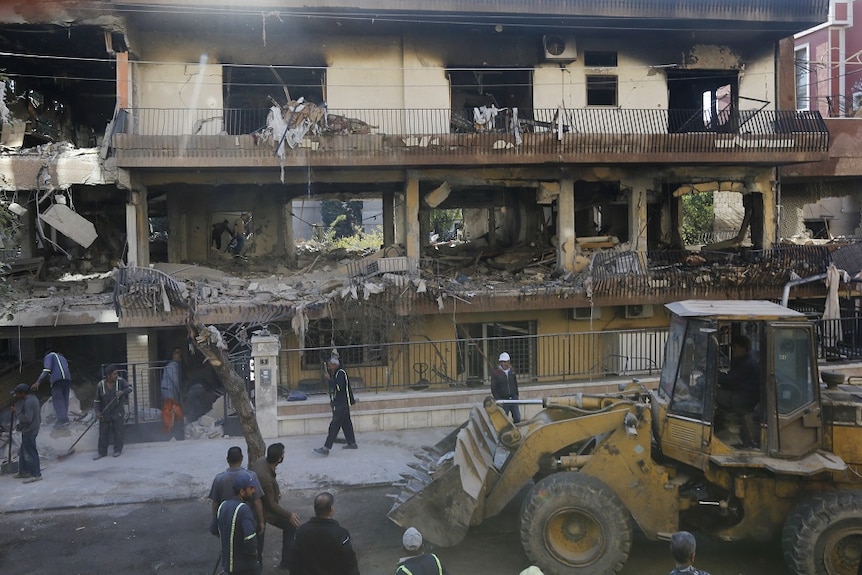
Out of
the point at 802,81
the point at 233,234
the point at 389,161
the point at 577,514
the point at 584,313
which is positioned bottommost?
the point at 577,514

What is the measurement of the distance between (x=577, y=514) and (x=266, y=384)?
7390mm

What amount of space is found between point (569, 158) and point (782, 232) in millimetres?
10484

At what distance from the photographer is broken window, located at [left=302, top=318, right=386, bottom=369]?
16.5 meters

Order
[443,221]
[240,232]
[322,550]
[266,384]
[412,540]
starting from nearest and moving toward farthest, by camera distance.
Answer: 1. [412,540]
2. [322,550]
3. [266,384]
4. [240,232]
5. [443,221]

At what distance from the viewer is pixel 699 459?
7098 millimetres

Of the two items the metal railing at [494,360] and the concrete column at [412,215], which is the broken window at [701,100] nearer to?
the metal railing at [494,360]

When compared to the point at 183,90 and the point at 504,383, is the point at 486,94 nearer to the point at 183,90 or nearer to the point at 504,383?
the point at 183,90

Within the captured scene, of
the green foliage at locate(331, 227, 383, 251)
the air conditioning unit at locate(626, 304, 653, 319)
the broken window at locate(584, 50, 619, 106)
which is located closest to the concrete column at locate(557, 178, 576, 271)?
the air conditioning unit at locate(626, 304, 653, 319)

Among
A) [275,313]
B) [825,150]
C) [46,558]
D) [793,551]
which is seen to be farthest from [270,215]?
[793,551]

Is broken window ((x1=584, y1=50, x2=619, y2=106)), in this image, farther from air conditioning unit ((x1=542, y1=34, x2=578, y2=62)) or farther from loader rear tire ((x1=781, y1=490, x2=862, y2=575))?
loader rear tire ((x1=781, y1=490, x2=862, y2=575))

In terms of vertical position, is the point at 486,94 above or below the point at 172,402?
above

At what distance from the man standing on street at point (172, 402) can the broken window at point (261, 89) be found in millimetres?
7190

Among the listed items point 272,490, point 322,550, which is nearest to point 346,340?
point 272,490

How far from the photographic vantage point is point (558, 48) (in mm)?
18562
